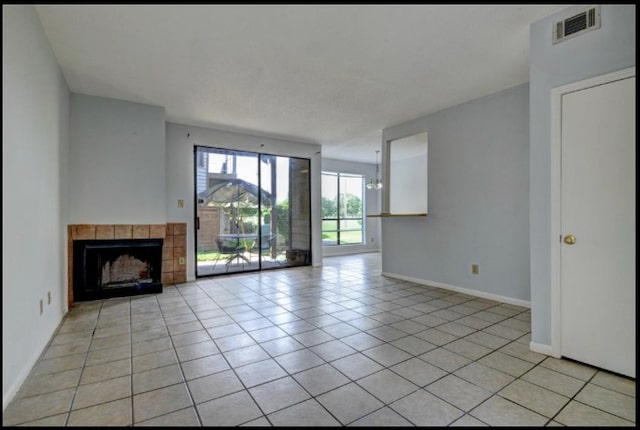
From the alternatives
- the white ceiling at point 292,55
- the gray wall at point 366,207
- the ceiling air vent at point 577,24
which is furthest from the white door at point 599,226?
the gray wall at point 366,207

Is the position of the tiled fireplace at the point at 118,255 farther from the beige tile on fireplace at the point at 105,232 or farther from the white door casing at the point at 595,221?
the white door casing at the point at 595,221

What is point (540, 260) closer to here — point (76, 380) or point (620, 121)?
point (620, 121)

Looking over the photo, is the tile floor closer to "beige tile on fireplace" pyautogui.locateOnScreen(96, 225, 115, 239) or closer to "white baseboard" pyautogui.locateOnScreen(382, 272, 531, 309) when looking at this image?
"white baseboard" pyautogui.locateOnScreen(382, 272, 531, 309)

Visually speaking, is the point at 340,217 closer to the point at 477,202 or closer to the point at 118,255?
the point at 477,202

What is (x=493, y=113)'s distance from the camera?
3912 mm

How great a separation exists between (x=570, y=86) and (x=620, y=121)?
0.42 metres

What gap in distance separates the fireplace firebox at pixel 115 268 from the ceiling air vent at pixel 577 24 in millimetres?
4886

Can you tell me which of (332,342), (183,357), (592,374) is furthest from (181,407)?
(592,374)

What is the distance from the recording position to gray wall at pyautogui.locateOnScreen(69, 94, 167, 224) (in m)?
3.88

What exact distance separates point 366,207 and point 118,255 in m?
6.38

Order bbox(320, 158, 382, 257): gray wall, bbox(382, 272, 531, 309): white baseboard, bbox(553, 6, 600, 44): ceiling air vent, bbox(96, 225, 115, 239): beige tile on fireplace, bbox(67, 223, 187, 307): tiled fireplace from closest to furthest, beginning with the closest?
1. bbox(553, 6, 600, 44): ceiling air vent
2. bbox(382, 272, 531, 309): white baseboard
3. bbox(67, 223, 187, 307): tiled fireplace
4. bbox(96, 225, 115, 239): beige tile on fireplace
5. bbox(320, 158, 382, 257): gray wall

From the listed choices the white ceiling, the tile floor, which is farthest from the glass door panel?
the tile floor

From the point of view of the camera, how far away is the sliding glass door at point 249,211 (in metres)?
5.46

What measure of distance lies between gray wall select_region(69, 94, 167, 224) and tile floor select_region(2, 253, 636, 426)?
1.23m
